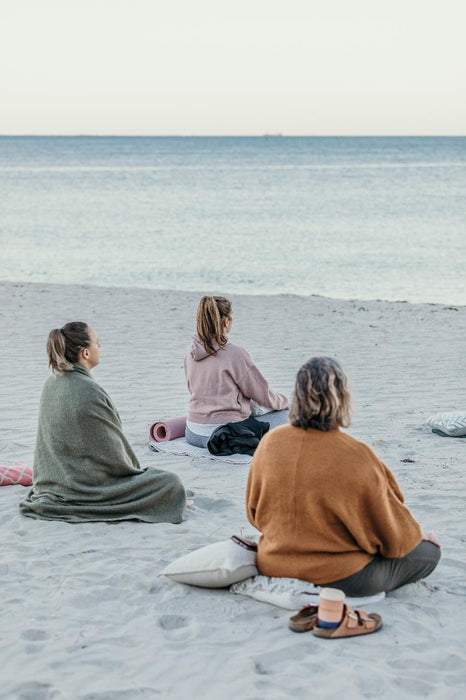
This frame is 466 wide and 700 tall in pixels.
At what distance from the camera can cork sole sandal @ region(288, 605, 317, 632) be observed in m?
3.84

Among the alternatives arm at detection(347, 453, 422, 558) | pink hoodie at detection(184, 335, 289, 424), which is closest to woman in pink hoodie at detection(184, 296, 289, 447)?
pink hoodie at detection(184, 335, 289, 424)

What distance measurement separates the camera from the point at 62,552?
4758 millimetres

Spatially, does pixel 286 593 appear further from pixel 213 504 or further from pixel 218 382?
pixel 218 382

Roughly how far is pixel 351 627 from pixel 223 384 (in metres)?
3.14

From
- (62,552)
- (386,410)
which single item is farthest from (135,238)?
(62,552)

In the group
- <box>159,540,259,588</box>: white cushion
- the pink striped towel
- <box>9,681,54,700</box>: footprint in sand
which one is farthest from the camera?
the pink striped towel

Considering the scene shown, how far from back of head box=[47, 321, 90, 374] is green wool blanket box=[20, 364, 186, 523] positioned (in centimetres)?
8

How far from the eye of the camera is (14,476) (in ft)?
19.5

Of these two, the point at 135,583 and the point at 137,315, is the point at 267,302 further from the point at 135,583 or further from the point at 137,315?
the point at 135,583

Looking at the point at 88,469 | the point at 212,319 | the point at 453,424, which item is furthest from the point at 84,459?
the point at 453,424

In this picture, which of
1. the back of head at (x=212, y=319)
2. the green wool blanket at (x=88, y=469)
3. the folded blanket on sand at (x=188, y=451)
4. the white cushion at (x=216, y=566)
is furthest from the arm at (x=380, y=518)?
the back of head at (x=212, y=319)

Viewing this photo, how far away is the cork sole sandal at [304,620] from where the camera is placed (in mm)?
3840

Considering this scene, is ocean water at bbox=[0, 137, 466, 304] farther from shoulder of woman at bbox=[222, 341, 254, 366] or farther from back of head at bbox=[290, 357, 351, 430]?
back of head at bbox=[290, 357, 351, 430]

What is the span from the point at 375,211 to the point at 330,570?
1687 inches
